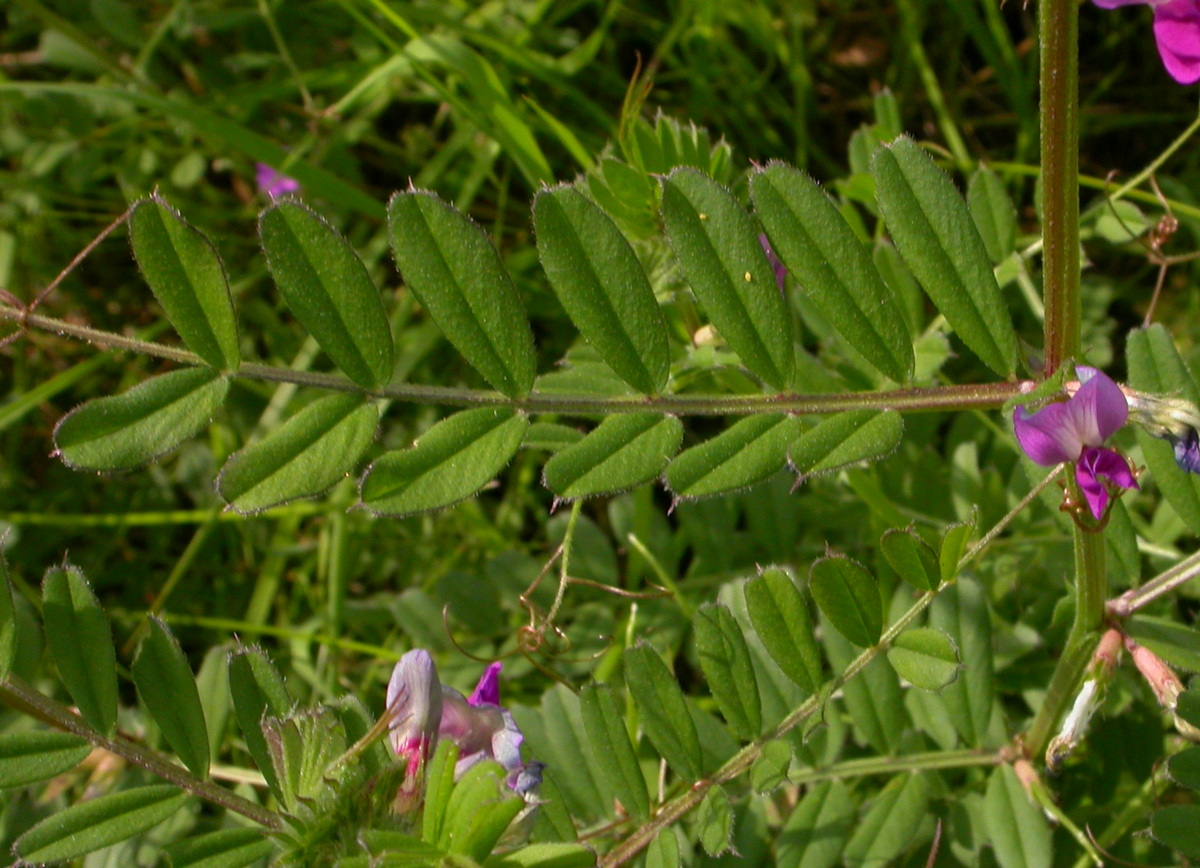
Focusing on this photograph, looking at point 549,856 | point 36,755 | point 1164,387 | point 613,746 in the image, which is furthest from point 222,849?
point 1164,387

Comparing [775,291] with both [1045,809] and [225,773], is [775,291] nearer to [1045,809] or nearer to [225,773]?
[1045,809]

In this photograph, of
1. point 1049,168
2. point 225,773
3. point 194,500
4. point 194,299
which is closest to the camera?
point 1049,168

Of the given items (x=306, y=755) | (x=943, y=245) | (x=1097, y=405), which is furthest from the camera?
(x=943, y=245)

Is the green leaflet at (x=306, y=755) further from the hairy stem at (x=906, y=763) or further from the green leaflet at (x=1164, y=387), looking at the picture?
the green leaflet at (x=1164, y=387)

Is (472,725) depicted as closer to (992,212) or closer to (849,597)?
(849,597)

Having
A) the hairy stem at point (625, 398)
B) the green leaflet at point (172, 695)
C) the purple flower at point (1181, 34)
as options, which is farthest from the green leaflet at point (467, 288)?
the purple flower at point (1181, 34)

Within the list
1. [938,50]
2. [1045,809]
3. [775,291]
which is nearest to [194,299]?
[775,291]

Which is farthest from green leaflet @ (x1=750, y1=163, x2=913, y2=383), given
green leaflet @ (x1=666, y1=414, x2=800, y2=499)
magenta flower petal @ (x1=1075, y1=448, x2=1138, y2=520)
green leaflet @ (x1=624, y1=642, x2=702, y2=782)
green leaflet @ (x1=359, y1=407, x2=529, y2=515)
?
green leaflet @ (x1=624, y1=642, x2=702, y2=782)
